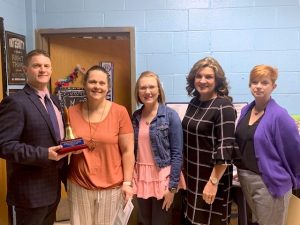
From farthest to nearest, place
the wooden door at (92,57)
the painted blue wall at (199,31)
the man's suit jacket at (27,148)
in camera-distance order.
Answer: the wooden door at (92,57)
the painted blue wall at (199,31)
the man's suit jacket at (27,148)

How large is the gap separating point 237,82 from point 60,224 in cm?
198

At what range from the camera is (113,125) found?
6.04ft

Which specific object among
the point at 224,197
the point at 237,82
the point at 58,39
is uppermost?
the point at 58,39

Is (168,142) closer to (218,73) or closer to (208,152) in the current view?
(208,152)

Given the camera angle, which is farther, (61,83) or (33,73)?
(61,83)

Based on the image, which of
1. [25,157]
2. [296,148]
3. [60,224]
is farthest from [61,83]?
[296,148]

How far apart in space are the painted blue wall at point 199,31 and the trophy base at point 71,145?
1.29m

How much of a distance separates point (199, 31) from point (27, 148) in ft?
5.81

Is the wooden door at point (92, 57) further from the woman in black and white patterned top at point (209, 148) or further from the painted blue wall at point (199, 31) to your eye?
the woman in black and white patterned top at point (209, 148)

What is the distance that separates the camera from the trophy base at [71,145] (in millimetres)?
1608

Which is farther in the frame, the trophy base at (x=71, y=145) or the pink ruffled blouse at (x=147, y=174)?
the pink ruffled blouse at (x=147, y=174)

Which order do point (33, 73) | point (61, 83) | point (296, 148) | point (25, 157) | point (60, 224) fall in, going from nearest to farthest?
point (25, 157) → point (33, 73) → point (296, 148) → point (60, 224) → point (61, 83)

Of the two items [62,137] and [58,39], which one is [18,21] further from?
[62,137]

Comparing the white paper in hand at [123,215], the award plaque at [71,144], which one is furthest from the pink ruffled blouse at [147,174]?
the award plaque at [71,144]
